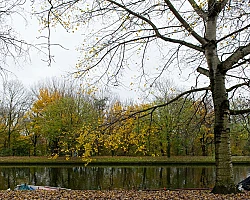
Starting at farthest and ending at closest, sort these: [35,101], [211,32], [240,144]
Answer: [35,101] → [240,144] → [211,32]

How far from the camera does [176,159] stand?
29.7 meters

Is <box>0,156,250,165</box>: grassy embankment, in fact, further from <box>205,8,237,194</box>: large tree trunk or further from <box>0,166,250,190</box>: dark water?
<box>205,8,237,194</box>: large tree trunk

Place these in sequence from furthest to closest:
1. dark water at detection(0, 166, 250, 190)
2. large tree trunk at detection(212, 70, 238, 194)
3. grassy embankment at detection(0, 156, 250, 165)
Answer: grassy embankment at detection(0, 156, 250, 165)
dark water at detection(0, 166, 250, 190)
large tree trunk at detection(212, 70, 238, 194)

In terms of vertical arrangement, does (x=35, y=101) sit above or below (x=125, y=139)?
above

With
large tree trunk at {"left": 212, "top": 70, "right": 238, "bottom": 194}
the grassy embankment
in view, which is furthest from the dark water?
large tree trunk at {"left": 212, "top": 70, "right": 238, "bottom": 194}

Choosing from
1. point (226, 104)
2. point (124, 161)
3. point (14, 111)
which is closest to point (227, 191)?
point (226, 104)

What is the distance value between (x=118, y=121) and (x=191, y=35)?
267cm

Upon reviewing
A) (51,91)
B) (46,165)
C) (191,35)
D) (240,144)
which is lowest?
(46,165)

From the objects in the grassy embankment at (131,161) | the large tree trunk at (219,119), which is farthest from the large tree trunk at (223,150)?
the grassy embankment at (131,161)

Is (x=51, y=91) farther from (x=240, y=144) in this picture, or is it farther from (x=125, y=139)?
(x=125, y=139)

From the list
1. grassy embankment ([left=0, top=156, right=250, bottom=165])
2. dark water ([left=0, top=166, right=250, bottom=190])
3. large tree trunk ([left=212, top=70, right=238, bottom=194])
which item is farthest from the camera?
grassy embankment ([left=0, top=156, right=250, bottom=165])

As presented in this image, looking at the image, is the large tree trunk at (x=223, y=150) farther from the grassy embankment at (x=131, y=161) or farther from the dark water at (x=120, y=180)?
the grassy embankment at (x=131, y=161)

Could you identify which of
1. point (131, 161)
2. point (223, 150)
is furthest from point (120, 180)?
point (223, 150)

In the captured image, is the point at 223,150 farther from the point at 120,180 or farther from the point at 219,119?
the point at 120,180
